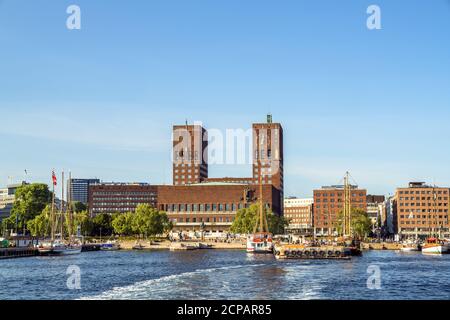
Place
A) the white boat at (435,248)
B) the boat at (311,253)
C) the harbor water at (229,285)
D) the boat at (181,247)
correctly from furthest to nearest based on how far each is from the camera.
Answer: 1. the boat at (181,247)
2. the white boat at (435,248)
3. the boat at (311,253)
4. the harbor water at (229,285)

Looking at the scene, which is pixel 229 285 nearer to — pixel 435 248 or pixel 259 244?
pixel 259 244

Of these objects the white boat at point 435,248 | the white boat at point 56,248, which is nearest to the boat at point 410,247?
the white boat at point 435,248

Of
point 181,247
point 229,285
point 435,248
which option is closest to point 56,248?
point 181,247

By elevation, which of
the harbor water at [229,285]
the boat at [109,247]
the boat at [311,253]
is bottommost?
the boat at [109,247]

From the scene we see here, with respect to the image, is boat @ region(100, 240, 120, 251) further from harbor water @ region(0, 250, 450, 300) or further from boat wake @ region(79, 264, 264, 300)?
boat wake @ region(79, 264, 264, 300)

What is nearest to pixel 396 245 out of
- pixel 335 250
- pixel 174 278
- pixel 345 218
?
pixel 345 218

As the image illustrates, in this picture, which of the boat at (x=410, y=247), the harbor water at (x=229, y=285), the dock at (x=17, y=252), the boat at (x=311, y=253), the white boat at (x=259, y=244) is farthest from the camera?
the boat at (x=410, y=247)

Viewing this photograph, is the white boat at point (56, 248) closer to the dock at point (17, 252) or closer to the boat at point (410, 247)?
the dock at point (17, 252)

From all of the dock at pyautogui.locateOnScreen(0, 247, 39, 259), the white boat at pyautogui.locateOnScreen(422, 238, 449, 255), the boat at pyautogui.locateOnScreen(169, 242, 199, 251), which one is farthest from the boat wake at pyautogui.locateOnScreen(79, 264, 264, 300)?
the boat at pyautogui.locateOnScreen(169, 242, 199, 251)

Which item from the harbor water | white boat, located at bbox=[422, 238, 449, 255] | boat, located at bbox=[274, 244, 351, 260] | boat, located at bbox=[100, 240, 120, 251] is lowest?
boat, located at bbox=[100, 240, 120, 251]

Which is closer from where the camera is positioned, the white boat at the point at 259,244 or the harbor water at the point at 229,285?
the harbor water at the point at 229,285
